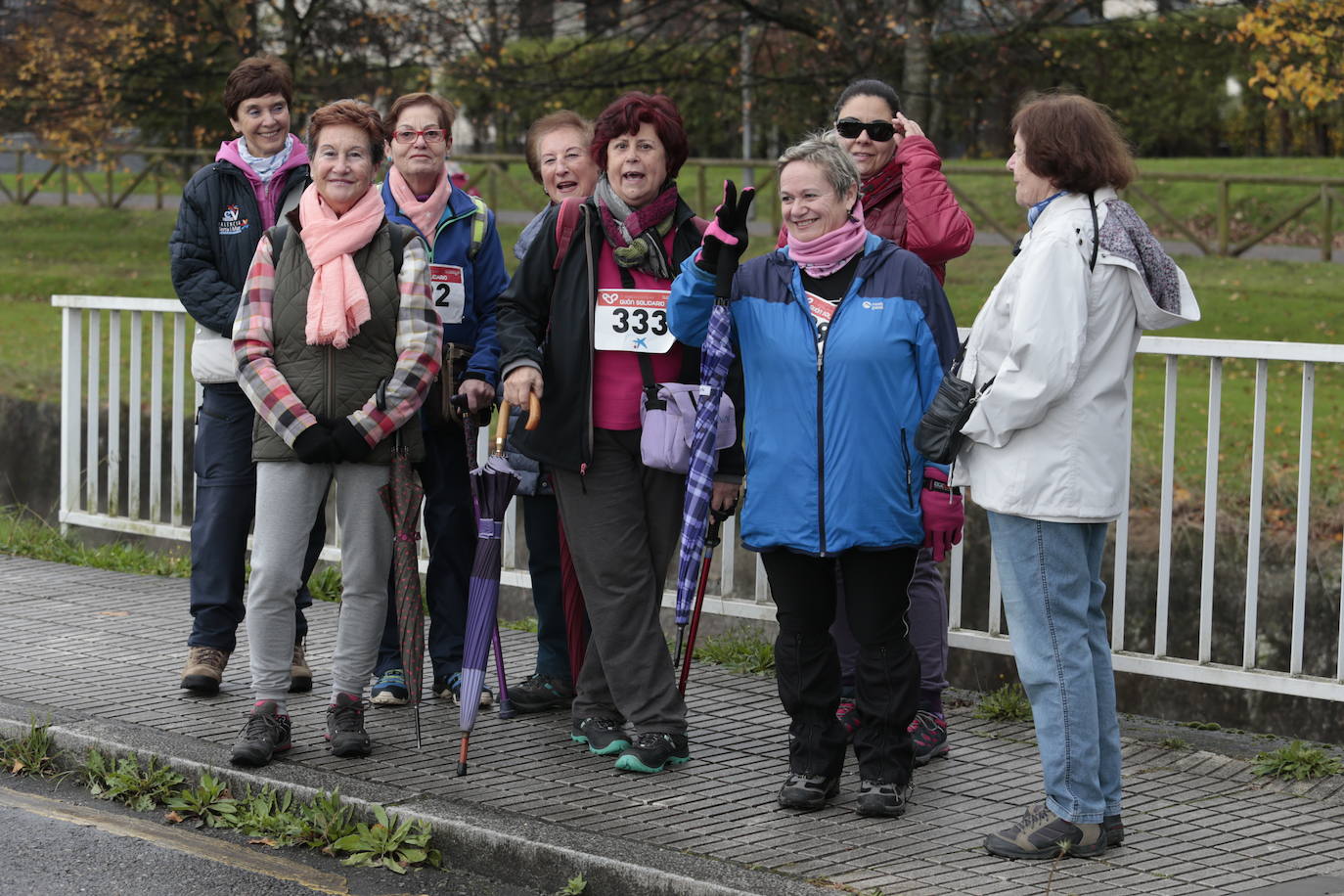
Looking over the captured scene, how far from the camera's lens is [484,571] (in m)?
5.32

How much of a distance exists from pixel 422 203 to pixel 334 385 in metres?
0.82

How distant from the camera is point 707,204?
77.9ft

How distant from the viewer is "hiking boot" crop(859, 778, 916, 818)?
4859 millimetres

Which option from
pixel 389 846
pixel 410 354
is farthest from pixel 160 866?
pixel 410 354

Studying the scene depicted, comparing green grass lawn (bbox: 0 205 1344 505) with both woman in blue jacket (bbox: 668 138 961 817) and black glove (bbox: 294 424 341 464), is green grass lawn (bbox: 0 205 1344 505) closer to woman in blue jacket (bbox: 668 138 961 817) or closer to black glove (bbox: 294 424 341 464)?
woman in blue jacket (bbox: 668 138 961 817)

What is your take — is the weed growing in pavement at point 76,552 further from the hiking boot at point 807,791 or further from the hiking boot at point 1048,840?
the hiking boot at point 1048,840

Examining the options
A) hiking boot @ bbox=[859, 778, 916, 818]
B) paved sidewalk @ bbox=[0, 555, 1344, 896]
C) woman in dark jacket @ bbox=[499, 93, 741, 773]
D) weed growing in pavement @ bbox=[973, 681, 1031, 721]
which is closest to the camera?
paved sidewalk @ bbox=[0, 555, 1344, 896]

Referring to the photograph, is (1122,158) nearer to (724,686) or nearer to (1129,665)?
(1129,665)

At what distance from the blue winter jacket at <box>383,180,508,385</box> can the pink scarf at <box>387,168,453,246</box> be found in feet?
0.05

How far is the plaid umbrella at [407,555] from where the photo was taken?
545 cm

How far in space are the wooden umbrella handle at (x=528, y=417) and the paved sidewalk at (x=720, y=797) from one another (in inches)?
38.9

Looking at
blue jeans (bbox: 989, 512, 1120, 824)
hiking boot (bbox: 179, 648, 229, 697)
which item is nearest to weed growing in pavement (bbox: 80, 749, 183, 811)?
hiking boot (bbox: 179, 648, 229, 697)

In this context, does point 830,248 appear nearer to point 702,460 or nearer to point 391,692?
point 702,460

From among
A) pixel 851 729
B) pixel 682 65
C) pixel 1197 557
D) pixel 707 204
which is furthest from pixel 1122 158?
pixel 707 204
